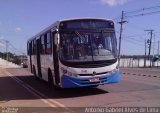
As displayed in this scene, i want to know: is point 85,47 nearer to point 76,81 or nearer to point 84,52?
point 84,52

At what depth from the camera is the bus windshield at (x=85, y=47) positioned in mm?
14594

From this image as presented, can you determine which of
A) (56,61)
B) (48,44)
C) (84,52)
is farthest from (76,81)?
(48,44)

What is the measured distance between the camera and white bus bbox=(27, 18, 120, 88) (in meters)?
14.5

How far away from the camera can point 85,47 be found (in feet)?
48.2

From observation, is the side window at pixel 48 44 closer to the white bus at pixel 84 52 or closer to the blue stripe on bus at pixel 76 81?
the white bus at pixel 84 52

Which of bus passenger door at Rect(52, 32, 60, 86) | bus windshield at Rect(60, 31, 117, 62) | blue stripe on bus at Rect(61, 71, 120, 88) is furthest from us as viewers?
bus passenger door at Rect(52, 32, 60, 86)

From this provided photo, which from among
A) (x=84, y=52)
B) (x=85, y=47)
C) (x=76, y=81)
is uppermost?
(x=85, y=47)

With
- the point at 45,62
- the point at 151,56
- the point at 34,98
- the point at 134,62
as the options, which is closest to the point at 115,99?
the point at 34,98

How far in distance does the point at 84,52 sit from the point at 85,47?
212 millimetres

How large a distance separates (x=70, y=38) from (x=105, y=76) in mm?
2125

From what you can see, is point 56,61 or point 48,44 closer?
point 56,61

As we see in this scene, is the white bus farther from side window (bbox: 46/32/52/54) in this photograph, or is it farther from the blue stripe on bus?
side window (bbox: 46/32/52/54)

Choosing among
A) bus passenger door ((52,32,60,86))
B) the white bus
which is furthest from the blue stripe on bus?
bus passenger door ((52,32,60,86))

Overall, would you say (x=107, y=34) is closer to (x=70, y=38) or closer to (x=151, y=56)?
(x=70, y=38)
